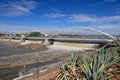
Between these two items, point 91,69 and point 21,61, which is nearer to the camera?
point 91,69

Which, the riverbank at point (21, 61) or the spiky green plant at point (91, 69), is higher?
the spiky green plant at point (91, 69)

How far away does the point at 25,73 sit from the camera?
10.3 meters

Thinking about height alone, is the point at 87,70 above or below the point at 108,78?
above

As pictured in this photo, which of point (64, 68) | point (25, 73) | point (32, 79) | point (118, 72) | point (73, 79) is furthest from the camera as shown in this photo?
point (25, 73)

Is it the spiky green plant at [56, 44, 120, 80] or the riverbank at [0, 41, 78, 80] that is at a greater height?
the spiky green plant at [56, 44, 120, 80]

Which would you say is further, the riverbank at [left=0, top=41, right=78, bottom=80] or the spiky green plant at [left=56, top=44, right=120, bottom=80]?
the riverbank at [left=0, top=41, right=78, bottom=80]

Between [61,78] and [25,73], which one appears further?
[25,73]

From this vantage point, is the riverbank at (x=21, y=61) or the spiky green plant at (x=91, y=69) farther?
the riverbank at (x=21, y=61)

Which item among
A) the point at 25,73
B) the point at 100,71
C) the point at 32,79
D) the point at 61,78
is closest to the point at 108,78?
the point at 100,71

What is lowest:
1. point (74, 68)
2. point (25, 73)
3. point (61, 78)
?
point (25, 73)

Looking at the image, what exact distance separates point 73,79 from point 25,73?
5268 mm

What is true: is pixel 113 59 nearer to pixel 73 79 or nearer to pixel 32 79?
pixel 73 79

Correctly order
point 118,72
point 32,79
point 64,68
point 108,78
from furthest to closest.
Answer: point 32,79 < point 64,68 < point 118,72 < point 108,78

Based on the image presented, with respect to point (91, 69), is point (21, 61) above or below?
below
